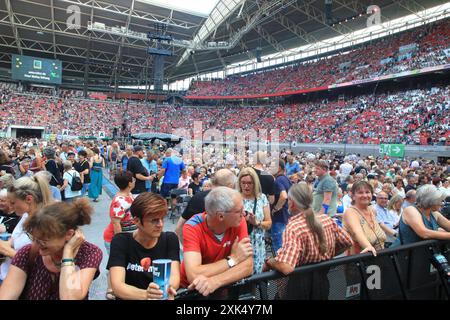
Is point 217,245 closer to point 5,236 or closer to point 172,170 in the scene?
point 5,236

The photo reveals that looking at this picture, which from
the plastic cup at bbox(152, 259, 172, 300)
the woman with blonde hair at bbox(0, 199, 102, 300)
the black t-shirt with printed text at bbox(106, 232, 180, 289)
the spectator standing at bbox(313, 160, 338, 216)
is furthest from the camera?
the spectator standing at bbox(313, 160, 338, 216)

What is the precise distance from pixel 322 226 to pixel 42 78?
43.8 m

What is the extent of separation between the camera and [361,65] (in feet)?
109

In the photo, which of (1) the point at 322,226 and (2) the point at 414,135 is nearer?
(1) the point at 322,226

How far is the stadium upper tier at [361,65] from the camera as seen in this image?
89.3 ft

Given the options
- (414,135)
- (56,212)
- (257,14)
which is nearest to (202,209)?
(56,212)

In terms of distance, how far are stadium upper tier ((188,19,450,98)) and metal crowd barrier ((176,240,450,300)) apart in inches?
1057

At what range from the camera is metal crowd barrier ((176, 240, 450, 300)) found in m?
2.04

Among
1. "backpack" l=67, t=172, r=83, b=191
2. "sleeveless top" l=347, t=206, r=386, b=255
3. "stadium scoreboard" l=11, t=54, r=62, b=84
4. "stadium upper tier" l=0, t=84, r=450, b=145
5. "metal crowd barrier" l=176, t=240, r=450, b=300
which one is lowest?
"metal crowd barrier" l=176, t=240, r=450, b=300

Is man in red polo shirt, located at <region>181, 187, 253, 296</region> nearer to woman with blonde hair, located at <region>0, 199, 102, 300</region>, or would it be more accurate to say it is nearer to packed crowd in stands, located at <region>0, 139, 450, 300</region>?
packed crowd in stands, located at <region>0, 139, 450, 300</region>

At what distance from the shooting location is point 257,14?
28.6m

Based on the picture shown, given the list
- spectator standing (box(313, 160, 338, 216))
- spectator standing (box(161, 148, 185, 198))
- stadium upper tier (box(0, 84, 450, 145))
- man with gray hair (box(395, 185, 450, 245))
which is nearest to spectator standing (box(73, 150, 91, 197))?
spectator standing (box(161, 148, 185, 198))

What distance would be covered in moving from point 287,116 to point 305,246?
35.9 m

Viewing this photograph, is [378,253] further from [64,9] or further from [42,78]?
[42,78]
